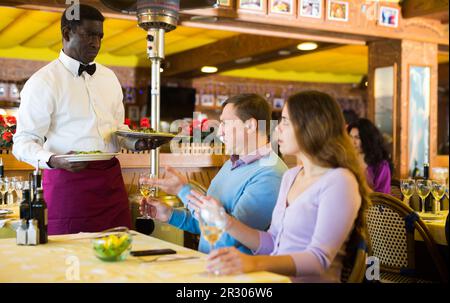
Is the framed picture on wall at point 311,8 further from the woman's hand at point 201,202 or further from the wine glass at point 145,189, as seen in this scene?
the woman's hand at point 201,202

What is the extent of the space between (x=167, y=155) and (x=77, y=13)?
87.0 inches

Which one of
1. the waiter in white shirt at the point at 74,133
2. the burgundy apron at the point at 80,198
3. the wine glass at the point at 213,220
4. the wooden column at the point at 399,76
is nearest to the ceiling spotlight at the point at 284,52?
the wooden column at the point at 399,76

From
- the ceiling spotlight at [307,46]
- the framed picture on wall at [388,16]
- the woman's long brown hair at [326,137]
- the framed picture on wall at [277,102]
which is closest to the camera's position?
the woman's long brown hair at [326,137]

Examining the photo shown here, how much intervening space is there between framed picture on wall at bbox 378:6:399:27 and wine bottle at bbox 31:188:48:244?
5.16 m

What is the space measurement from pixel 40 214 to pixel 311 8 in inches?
175

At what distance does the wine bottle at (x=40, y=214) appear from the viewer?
226 centimetres

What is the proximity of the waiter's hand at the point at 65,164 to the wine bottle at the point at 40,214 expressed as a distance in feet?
1.76

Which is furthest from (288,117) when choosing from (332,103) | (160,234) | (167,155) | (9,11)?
(9,11)

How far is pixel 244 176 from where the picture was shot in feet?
8.37

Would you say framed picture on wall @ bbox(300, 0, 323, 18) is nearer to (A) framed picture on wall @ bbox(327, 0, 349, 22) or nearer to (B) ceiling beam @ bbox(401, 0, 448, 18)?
(A) framed picture on wall @ bbox(327, 0, 349, 22)

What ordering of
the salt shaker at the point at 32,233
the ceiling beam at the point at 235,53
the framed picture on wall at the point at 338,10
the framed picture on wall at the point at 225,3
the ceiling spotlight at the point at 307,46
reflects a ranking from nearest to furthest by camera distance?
the salt shaker at the point at 32,233 < the framed picture on wall at the point at 225,3 < the framed picture on wall at the point at 338,10 < the ceiling spotlight at the point at 307,46 < the ceiling beam at the point at 235,53

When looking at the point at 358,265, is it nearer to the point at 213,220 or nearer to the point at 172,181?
the point at 213,220
